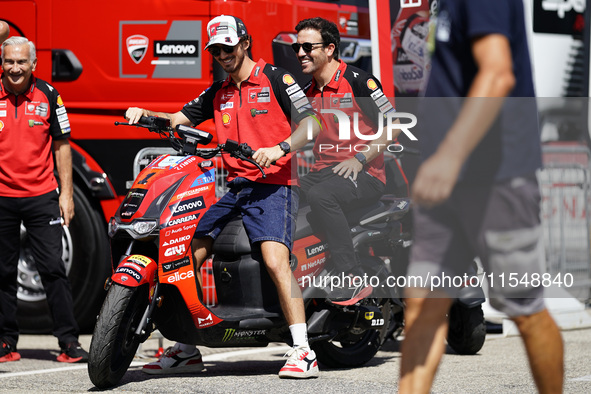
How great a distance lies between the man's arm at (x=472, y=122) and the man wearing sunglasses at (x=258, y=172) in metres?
2.36

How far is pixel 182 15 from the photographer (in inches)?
301

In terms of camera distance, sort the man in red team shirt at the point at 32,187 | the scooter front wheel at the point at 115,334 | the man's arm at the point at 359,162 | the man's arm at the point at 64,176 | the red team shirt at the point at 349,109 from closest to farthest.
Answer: the scooter front wheel at the point at 115,334 → the man's arm at the point at 359,162 → the red team shirt at the point at 349,109 → the man in red team shirt at the point at 32,187 → the man's arm at the point at 64,176

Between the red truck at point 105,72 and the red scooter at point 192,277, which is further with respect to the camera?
the red truck at point 105,72

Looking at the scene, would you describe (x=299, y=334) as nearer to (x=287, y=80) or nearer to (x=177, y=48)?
(x=287, y=80)

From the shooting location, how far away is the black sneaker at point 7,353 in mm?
6730

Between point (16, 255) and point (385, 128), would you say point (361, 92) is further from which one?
point (16, 255)

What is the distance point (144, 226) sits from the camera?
18.5 ft

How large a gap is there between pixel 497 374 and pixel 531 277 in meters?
2.61

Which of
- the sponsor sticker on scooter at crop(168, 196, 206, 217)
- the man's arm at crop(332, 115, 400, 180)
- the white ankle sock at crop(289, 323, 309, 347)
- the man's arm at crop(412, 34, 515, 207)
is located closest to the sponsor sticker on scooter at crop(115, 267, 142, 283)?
the sponsor sticker on scooter at crop(168, 196, 206, 217)

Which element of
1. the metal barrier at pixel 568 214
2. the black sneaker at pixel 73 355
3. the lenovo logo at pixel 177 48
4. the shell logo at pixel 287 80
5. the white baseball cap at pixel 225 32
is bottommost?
the black sneaker at pixel 73 355

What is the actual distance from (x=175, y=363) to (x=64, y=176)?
1.52m

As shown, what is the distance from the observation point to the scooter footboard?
5.42 m

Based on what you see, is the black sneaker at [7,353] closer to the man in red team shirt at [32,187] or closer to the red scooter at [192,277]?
the man in red team shirt at [32,187]

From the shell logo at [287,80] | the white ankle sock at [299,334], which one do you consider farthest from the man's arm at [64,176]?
the white ankle sock at [299,334]
